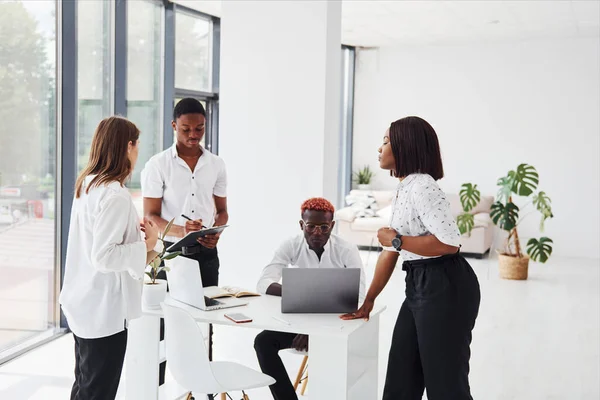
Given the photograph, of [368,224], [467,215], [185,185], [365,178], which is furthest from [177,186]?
[365,178]

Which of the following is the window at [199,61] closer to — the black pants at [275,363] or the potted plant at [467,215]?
the potted plant at [467,215]

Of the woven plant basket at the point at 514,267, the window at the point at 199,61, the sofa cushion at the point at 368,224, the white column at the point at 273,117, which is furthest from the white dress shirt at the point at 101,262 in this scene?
the sofa cushion at the point at 368,224

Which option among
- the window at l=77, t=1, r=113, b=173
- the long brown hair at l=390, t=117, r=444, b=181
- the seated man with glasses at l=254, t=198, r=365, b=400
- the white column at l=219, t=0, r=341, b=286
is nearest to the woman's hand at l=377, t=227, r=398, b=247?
the long brown hair at l=390, t=117, r=444, b=181

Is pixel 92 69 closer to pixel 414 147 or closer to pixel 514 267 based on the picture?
pixel 414 147

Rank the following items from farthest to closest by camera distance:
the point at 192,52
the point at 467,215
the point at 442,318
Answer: the point at 467,215 < the point at 192,52 < the point at 442,318

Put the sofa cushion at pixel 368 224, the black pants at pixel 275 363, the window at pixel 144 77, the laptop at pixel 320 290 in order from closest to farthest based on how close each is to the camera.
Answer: the laptop at pixel 320 290, the black pants at pixel 275 363, the window at pixel 144 77, the sofa cushion at pixel 368 224

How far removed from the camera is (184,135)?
391 cm

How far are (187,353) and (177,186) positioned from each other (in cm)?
129

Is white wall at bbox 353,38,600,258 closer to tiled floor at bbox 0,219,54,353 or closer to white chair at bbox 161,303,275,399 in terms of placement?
tiled floor at bbox 0,219,54,353

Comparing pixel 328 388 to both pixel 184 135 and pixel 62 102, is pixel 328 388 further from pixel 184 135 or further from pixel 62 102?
pixel 62 102

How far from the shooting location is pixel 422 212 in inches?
111

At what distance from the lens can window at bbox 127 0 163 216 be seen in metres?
6.90

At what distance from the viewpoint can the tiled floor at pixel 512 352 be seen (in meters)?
4.48

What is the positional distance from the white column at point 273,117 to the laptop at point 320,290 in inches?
86.1
